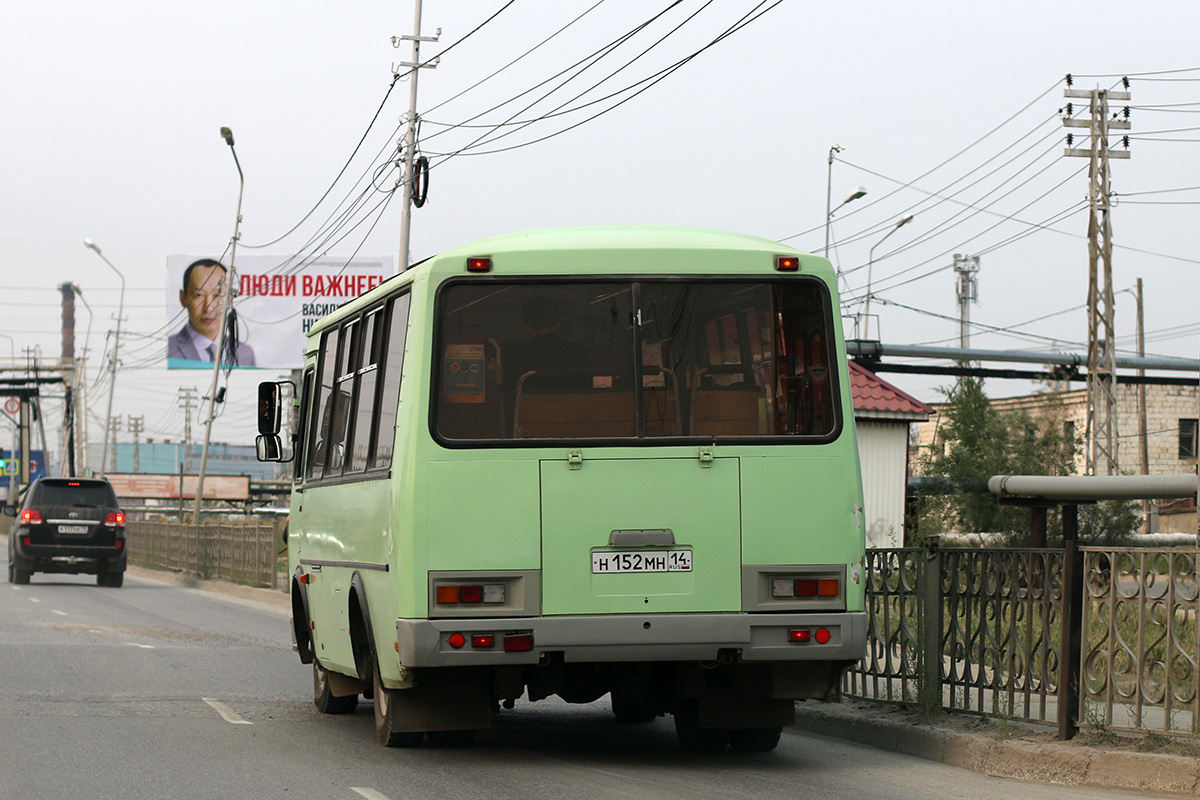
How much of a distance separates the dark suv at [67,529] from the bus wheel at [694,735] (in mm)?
23488

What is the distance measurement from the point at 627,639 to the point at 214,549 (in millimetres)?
28980

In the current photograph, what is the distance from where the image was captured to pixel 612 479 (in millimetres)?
8289

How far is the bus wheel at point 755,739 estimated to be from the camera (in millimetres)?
9438

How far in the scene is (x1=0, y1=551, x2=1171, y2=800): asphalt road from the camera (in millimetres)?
7992

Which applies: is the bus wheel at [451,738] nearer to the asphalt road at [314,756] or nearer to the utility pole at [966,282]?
the asphalt road at [314,756]

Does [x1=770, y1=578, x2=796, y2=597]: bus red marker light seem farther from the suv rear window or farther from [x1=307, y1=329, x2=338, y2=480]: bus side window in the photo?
the suv rear window

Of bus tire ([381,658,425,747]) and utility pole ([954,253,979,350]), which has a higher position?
utility pole ([954,253,979,350])

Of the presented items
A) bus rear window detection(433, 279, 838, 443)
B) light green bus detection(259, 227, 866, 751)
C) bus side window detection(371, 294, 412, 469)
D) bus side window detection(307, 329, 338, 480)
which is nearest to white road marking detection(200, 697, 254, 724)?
bus side window detection(307, 329, 338, 480)

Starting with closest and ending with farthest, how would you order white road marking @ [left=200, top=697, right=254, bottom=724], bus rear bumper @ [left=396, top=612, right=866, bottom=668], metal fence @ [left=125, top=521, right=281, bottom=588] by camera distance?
bus rear bumper @ [left=396, top=612, right=866, bottom=668], white road marking @ [left=200, top=697, right=254, bottom=724], metal fence @ [left=125, top=521, right=281, bottom=588]

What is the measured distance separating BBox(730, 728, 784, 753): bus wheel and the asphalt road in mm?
92

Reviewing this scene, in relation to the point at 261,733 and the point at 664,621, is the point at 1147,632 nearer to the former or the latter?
the point at 664,621

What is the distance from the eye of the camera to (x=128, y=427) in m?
164

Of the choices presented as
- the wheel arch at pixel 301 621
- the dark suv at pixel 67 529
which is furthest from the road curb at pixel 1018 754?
the dark suv at pixel 67 529

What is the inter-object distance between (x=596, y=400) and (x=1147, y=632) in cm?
309
